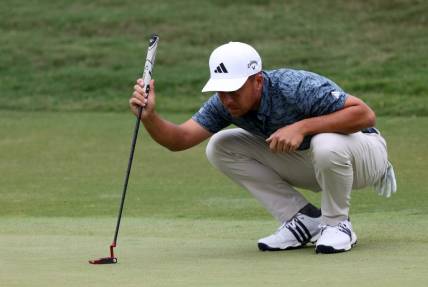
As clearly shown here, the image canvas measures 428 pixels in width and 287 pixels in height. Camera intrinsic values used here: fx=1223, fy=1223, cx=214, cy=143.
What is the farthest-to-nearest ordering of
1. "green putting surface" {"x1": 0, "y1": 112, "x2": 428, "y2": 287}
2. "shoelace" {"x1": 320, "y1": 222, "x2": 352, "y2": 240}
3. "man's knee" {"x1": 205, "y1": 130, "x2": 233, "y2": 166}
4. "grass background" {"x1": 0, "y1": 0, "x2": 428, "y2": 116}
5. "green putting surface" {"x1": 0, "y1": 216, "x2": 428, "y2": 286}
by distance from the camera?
"grass background" {"x1": 0, "y1": 0, "x2": 428, "y2": 116}
"man's knee" {"x1": 205, "y1": 130, "x2": 233, "y2": 166}
"shoelace" {"x1": 320, "y1": 222, "x2": 352, "y2": 240}
"green putting surface" {"x1": 0, "y1": 112, "x2": 428, "y2": 287}
"green putting surface" {"x1": 0, "y1": 216, "x2": 428, "y2": 286}

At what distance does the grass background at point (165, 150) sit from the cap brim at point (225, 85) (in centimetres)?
80

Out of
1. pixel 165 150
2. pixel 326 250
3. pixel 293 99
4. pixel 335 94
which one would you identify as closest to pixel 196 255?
pixel 326 250

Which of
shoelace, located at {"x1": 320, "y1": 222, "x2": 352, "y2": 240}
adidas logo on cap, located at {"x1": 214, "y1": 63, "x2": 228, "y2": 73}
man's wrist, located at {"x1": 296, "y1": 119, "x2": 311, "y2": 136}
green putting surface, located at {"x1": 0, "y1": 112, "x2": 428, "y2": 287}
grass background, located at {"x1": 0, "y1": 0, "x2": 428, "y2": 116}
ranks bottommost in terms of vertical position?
grass background, located at {"x1": 0, "y1": 0, "x2": 428, "y2": 116}

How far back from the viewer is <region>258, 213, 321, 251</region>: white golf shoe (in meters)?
6.18

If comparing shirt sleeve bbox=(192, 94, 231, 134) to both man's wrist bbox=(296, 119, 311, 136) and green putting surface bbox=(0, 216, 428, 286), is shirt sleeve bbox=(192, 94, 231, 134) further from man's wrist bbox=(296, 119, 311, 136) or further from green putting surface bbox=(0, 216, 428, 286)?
green putting surface bbox=(0, 216, 428, 286)

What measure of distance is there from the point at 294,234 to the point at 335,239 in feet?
1.28

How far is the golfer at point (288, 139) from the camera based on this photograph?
5.87 m

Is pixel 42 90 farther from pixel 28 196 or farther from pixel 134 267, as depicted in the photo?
pixel 134 267

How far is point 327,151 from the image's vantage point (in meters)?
5.87

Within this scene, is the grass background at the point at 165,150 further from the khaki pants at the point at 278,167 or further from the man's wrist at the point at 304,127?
the man's wrist at the point at 304,127

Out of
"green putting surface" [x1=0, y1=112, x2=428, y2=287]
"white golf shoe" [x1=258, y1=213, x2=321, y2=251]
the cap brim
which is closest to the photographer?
"green putting surface" [x1=0, y1=112, x2=428, y2=287]

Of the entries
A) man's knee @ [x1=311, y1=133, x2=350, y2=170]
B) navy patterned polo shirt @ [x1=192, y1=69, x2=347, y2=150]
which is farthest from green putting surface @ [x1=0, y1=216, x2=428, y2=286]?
navy patterned polo shirt @ [x1=192, y1=69, x2=347, y2=150]

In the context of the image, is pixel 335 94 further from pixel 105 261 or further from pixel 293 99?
pixel 105 261

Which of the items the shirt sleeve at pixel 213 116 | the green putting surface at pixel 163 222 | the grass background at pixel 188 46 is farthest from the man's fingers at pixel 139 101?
the grass background at pixel 188 46
